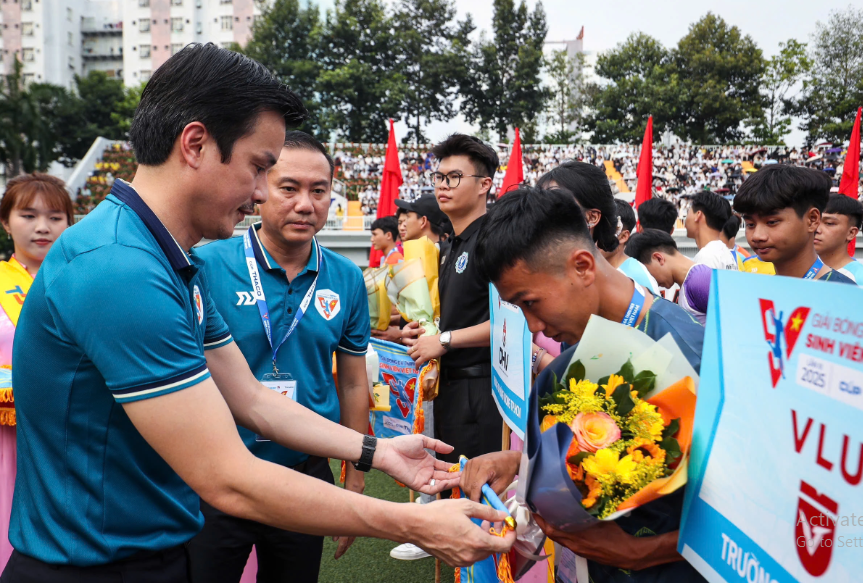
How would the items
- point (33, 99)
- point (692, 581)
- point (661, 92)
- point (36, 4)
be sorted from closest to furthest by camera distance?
1. point (692, 581)
2. point (33, 99)
3. point (661, 92)
4. point (36, 4)

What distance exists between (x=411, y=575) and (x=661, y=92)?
132 feet

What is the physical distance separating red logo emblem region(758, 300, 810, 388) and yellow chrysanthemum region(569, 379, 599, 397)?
416 mm

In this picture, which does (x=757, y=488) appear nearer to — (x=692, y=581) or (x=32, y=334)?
(x=692, y=581)

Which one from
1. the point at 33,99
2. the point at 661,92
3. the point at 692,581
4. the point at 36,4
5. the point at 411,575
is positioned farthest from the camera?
the point at 36,4

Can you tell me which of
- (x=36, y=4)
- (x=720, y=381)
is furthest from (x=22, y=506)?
(x=36, y=4)

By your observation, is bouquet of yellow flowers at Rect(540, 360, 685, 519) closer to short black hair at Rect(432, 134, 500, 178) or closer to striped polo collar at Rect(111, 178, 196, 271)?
striped polo collar at Rect(111, 178, 196, 271)

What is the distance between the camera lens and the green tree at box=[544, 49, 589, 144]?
146 ft

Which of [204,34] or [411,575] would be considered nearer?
[411,575]

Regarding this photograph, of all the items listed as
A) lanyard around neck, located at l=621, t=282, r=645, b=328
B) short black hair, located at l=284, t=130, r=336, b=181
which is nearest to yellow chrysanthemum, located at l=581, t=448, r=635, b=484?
lanyard around neck, located at l=621, t=282, r=645, b=328

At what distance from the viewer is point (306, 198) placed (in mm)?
2574

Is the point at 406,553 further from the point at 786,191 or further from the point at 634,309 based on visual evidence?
the point at 786,191

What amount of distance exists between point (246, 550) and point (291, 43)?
169 feet

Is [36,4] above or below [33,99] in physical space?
above

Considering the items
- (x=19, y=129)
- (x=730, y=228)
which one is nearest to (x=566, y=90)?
(x=19, y=129)
